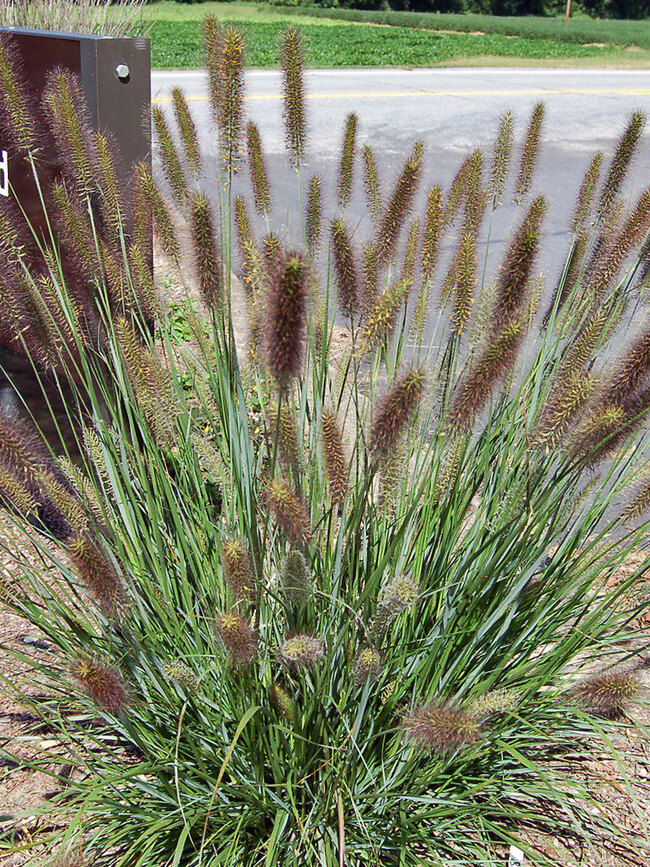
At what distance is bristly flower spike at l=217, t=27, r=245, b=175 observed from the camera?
2.23m

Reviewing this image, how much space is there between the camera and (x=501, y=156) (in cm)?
277

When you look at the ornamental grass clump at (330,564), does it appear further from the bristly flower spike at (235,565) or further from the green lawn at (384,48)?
the green lawn at (384,48)

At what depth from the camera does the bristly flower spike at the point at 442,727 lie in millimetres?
1665

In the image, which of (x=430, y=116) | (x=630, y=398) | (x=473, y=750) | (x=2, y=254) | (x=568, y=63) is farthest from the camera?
(x=568, y=63)

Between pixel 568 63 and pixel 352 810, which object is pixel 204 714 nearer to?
pixel 352 810

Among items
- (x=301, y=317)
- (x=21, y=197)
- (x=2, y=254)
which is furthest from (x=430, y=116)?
(x=301, y=317)

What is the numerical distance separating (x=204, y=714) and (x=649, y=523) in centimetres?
124

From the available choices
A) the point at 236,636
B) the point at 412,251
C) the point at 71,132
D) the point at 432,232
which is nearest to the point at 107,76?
the point at 71,132

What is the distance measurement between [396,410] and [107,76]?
2.24 m

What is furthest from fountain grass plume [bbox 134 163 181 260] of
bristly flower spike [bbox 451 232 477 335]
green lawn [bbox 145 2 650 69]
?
green lawn [bbox 145 2 650 69]

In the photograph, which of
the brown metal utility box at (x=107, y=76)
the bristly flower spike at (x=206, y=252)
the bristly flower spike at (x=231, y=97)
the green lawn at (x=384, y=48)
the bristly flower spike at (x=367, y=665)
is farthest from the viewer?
the green lawn at (x=384, y=48)

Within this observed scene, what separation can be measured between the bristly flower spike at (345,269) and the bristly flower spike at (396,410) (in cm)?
69

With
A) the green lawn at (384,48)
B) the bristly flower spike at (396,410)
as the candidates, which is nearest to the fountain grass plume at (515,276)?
A: the bristly flower spike at (396,410)

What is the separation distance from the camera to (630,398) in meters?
1.96
